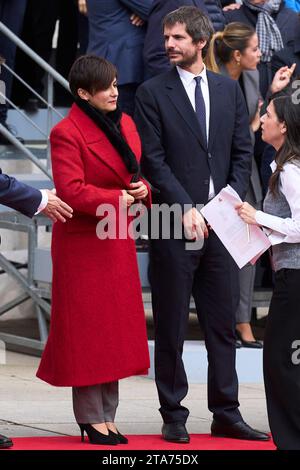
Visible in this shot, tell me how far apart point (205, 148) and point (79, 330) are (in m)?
1.28

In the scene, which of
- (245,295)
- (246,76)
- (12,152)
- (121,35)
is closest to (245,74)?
(246,76)

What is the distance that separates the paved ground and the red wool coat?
0.77 meters

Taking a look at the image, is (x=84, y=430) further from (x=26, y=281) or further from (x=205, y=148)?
(x=26, y=281)

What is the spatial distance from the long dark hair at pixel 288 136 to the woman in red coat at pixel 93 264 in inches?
27.7

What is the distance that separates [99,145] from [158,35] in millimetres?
2250

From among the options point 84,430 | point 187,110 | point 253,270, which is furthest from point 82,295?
point 253,270

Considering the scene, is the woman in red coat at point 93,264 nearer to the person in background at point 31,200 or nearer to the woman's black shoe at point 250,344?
the person in background at point 31,200

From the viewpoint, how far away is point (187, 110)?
7.11 m

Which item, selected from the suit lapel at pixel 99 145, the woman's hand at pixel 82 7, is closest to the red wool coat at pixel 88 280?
the suit lapel at pixel 99 145

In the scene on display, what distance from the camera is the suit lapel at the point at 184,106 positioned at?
7090 millimetres

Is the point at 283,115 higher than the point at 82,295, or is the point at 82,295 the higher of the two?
the point at 283,115

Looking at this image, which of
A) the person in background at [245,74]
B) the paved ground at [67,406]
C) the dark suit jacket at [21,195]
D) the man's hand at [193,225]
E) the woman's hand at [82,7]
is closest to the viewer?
the dark suit jacket at [21,195]

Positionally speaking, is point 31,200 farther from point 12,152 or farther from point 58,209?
point 12,152

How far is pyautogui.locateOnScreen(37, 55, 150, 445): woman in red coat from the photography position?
655 cm
